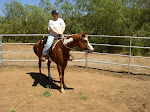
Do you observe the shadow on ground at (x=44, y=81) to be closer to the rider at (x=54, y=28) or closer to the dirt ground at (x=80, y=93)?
the dirt ground at (x=80, y=93)

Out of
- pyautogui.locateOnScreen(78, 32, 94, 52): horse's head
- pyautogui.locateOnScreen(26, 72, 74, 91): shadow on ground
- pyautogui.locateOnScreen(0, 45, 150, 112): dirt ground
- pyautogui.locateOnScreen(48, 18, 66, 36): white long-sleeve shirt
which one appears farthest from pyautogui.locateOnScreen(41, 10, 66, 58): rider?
pyautogui.locateOnScreen(0, 45, 150, 112): dirt ground

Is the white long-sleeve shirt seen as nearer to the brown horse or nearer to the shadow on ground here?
the brown horse

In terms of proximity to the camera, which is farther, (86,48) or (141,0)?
(141,0)

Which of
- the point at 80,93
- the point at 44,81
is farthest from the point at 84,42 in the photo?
the point at 44,81

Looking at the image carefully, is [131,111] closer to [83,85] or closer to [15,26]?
[83,85]

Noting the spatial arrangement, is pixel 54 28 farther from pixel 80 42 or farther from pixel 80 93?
pixel 80 93

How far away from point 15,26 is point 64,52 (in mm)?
18197

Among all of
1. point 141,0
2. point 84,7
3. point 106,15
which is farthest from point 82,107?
point 141,0

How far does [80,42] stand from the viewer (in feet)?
13.5

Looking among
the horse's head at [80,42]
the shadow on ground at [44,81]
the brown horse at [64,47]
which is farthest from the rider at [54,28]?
the shadow on ground at [44,81]

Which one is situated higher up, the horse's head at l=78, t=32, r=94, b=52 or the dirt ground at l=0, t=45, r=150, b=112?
the horse's head at l=78, t=32, r=94, b=52

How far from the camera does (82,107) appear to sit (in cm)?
350

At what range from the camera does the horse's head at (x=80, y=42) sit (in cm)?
405

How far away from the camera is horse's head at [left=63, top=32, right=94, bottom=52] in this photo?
4051 millimetres
